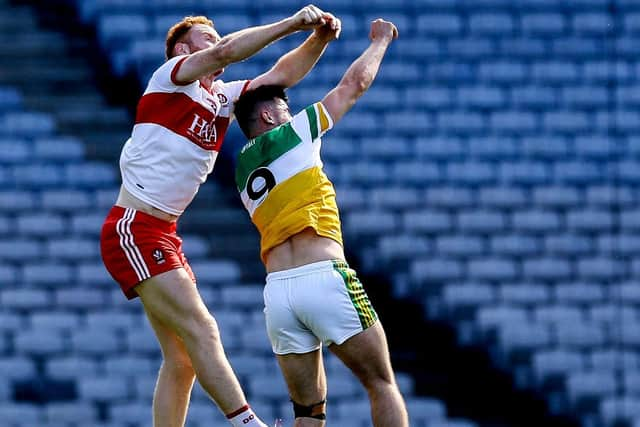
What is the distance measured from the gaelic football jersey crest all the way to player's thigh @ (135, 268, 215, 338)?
0.38m

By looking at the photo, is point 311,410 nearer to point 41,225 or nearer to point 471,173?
point 41,225

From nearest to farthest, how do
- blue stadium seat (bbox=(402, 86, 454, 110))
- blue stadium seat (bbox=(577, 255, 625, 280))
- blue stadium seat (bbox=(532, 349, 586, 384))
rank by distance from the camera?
blue stadium seat (bbox=(532, 349, 586, 384))
blue stadium seat (bbox=(577, 255, 625, 280))
blue stadium seat (bbox=(402, 86, 454, 110))

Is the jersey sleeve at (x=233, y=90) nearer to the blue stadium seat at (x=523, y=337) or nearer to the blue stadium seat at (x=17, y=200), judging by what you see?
the blue stadium seat at (x=523, y=337)

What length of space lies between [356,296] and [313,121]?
2.46 ft

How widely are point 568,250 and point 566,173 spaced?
2.93ft

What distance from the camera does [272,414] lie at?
911cm

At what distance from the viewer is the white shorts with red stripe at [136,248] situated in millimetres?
→ 5570

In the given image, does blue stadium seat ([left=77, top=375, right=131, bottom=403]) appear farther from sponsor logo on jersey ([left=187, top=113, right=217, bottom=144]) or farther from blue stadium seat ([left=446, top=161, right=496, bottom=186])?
sponsor logo on jersey ([left=187, top=113, right=217, bottom=144])

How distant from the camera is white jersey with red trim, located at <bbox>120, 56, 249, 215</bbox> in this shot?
18.5 feet

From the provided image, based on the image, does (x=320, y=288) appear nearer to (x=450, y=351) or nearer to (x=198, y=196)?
(x=450, y=351)

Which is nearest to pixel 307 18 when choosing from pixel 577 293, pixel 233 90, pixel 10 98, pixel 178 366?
pixel 233 90

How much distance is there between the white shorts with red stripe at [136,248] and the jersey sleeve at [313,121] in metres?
0.76

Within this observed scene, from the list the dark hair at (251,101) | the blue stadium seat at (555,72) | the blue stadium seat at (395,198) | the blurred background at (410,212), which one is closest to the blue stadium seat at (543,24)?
the blurred background at (410,212)

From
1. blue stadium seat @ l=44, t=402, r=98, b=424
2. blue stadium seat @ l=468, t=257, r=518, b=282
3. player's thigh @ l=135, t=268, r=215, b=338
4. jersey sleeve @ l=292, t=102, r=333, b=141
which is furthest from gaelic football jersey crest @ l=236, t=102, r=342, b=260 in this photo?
blue stadium seat @ l=468, t=257, r=518, b=282
